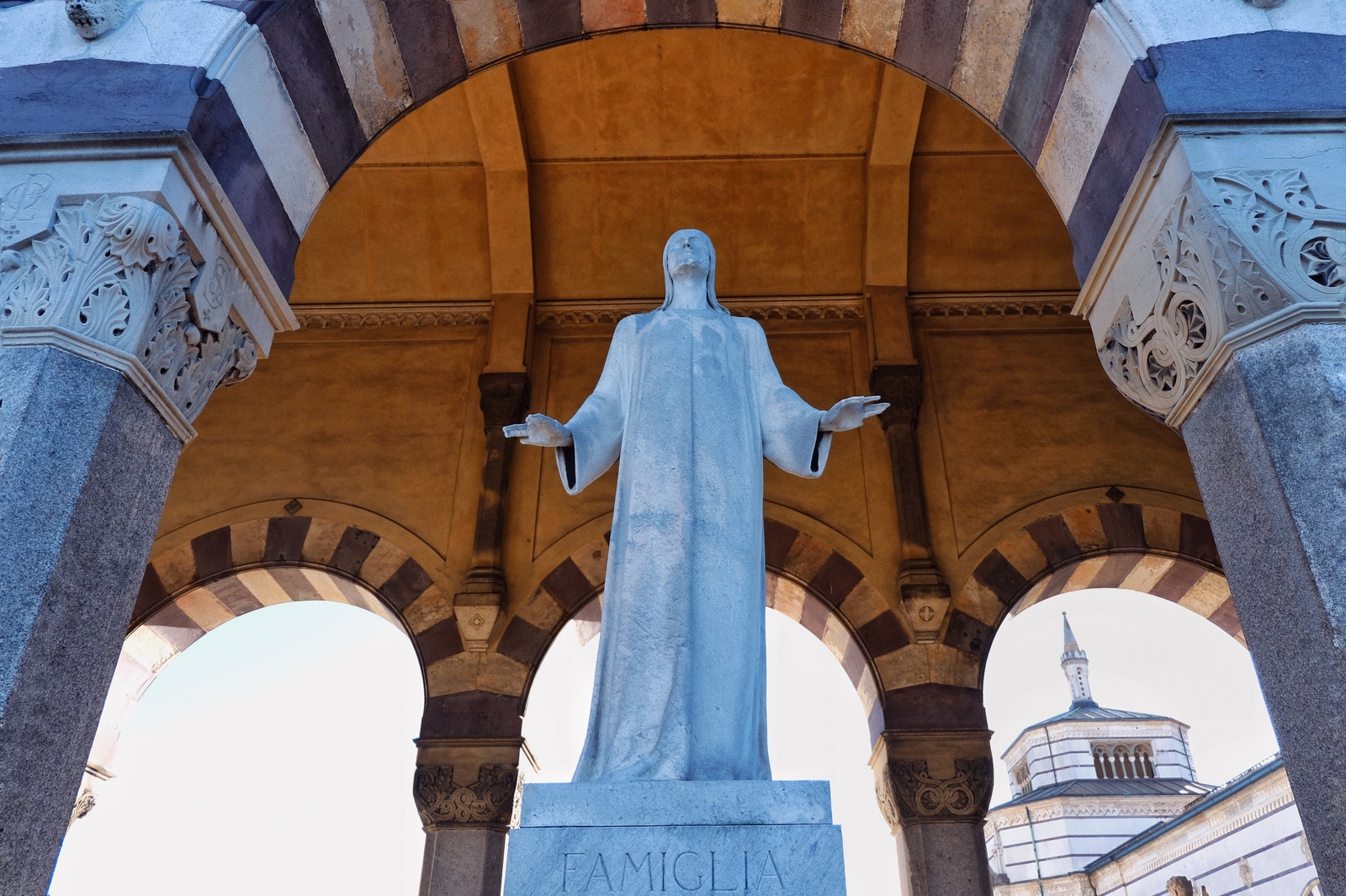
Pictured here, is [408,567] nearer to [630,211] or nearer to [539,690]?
[539,690]

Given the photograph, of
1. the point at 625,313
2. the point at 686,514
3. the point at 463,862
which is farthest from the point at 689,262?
the point at 625,313

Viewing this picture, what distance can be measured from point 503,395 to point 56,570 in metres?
5.80

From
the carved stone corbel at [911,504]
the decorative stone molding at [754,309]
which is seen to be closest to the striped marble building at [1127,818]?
the carved stone corbel at [911,504]

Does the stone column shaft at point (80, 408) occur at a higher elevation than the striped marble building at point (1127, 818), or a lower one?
lower

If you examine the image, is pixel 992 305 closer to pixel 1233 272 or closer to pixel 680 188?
pixel 680 188

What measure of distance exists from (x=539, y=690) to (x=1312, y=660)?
6.00 meters

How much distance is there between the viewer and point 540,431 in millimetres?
3004

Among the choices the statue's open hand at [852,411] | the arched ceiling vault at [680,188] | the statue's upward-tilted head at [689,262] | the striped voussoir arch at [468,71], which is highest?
the arched ceiling vault at [680,188]

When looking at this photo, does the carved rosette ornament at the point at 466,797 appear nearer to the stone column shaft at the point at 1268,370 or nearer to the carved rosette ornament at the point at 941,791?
the carved rosette ornament at the point at 941,791

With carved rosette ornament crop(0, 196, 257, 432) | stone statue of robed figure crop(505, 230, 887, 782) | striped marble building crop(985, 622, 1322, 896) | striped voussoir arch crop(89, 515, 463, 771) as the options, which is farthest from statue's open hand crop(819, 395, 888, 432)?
striped marble building crop(985, 622, 1322, 896)

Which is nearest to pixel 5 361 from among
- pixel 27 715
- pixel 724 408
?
pixel 27 715

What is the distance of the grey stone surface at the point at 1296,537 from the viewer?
263 centimetres

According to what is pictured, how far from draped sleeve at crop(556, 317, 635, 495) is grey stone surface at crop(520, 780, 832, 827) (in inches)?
40.0

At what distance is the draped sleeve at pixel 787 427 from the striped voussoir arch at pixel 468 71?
4.62 feet
